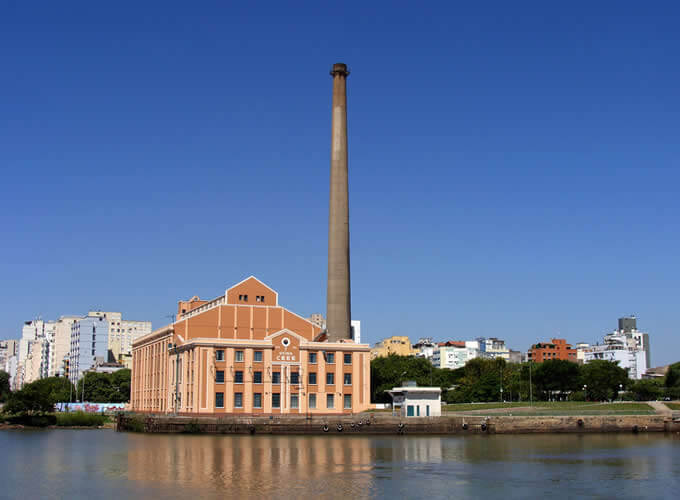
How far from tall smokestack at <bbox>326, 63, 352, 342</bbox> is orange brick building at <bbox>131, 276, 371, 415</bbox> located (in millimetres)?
3574

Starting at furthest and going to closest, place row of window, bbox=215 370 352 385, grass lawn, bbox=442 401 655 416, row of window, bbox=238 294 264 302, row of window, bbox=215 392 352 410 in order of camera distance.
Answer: row of window, bbox=238 294 264 302
row of window, bbox=215 370 352 385
row of window, bbox=215 392 352 410
grass lawn, bbox=442 401 655 416

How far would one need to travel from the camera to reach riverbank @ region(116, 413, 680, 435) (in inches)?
3086

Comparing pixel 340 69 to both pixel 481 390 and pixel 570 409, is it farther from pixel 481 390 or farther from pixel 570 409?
pixel 481 390

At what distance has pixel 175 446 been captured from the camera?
2522 inches

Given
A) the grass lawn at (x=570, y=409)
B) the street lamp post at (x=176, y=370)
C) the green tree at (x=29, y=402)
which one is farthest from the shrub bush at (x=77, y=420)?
the grass lawn at (x=570, y=409)

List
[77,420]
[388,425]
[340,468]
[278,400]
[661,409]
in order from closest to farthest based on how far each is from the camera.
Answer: [340,468] < [388,425] < [278,400] < [661,409] < [77,420]

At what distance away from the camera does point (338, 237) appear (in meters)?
100

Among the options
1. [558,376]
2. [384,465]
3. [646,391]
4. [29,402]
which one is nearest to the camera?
[384,465]

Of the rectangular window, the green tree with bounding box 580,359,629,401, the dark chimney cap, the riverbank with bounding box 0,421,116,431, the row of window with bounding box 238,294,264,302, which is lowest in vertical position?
the riverbank with bounding box 0,421,116,431

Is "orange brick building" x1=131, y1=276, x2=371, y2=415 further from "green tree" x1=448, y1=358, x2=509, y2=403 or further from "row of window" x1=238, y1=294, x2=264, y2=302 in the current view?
"green tree" x1=448, y1=358, x2=509, y2=403

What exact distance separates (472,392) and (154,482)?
94.2m

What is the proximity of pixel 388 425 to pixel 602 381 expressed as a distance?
58.9 metres

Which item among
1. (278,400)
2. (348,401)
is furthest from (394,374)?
(278,400)

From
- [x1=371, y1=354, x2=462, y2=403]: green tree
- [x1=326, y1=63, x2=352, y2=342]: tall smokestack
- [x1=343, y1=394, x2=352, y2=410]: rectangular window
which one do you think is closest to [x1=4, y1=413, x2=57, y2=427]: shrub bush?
[x1=326, y1=63, x2=352, y2=342]: tall smokestack
